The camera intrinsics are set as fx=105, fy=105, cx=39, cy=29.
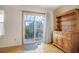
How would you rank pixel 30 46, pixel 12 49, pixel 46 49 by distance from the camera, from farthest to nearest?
1. pixel 30 46
2. pixel 46 49
3. pixel 12 49

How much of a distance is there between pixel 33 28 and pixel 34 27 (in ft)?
0.10

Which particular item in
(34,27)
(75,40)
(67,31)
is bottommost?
(75,40)

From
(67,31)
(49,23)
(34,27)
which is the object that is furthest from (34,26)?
(67,31)

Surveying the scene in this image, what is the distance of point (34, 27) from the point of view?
2092mm

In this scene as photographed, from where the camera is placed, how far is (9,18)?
2.05 m

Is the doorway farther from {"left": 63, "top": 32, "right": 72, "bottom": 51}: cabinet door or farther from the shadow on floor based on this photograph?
{"left": 63, "top": 32, "right": 72, "bottom": 51}: cabinet door

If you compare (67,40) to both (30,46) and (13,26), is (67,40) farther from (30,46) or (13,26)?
(13,26)

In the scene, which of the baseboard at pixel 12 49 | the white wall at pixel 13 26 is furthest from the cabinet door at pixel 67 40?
the baseboard at pixel 12 49

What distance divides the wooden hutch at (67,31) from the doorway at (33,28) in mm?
283

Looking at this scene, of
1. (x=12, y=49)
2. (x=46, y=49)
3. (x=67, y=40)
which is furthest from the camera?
(x=67, y=40)

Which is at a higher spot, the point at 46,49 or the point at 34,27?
the point at 34,27

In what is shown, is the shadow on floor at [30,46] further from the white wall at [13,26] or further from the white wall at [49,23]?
the white wall at [49,23]
